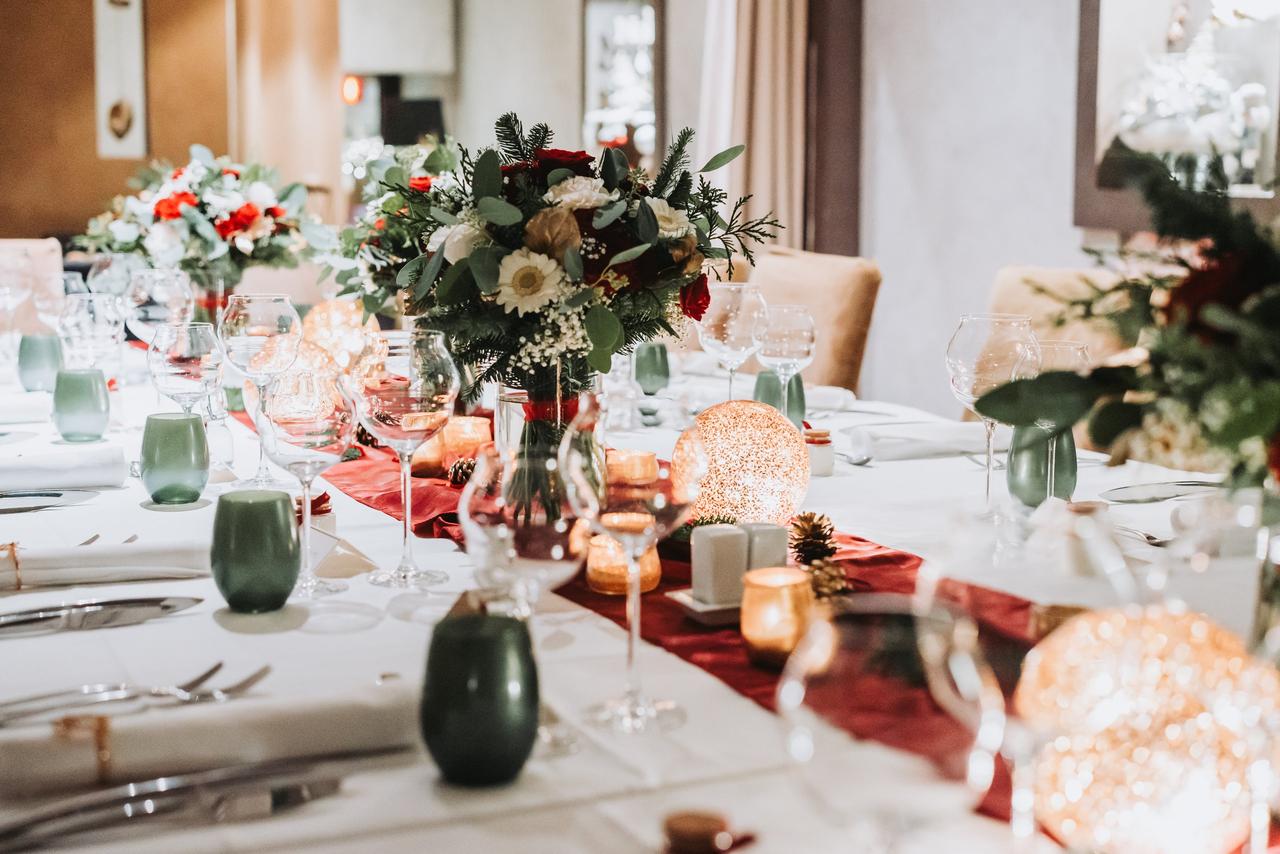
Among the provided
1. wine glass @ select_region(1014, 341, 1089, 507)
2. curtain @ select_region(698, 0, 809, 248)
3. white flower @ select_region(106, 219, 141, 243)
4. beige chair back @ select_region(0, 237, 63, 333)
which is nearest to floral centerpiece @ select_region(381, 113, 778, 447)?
wine glass @ select_region(1014, 341, 1089, 507)

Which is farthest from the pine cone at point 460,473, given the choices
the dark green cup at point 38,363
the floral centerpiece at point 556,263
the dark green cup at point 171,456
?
the dark green cup at point 38,363

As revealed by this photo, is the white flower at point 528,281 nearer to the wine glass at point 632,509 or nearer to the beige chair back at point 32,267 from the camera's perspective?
the wine glass at point 632,509

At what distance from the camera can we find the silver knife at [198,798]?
0.75 metres

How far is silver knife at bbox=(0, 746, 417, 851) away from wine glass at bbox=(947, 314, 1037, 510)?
3.17 ft

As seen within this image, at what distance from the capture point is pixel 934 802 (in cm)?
61

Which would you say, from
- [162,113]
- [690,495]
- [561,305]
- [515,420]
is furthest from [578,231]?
[162,113]

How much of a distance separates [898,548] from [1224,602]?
2.43 ft

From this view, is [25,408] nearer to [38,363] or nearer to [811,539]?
[38,363]

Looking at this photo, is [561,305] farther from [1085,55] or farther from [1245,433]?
[1085,55]

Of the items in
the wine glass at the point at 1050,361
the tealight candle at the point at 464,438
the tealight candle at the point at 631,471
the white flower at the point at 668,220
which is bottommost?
the tealight candle at the point at 464,438

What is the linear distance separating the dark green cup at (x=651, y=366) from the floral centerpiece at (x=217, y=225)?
0.76 metres

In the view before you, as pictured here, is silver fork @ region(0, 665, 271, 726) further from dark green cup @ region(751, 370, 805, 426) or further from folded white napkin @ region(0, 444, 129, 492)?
→ dark green cup @ region(751, 370, 805, 426)

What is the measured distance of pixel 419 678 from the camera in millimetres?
899

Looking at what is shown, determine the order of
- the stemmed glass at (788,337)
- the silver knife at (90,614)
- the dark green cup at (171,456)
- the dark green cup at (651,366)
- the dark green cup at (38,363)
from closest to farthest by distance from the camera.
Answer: the silver knife at (90,614) < the dark green cup at (171,456) < the stemmed glass at (788,337) < the dark green cup at (651,366) < the dark green cup at (38,363)
